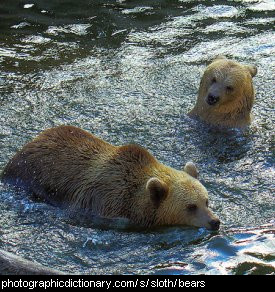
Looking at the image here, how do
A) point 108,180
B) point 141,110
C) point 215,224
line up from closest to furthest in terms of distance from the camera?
point 215,224 → point 108,180 → point 141,110

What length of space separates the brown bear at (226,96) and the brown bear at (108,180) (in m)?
3.08

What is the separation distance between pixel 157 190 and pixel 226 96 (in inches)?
152

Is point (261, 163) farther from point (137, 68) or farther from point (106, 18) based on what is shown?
point (106, 18)

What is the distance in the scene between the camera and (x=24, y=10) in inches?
671

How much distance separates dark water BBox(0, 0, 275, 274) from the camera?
8578 millimetres

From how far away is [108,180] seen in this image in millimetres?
9266

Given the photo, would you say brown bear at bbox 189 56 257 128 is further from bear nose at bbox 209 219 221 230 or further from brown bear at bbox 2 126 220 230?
bear nose at bbox 209 219 221 230

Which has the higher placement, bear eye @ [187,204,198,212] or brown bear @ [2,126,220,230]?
brown bear @ [2,126,220,230]

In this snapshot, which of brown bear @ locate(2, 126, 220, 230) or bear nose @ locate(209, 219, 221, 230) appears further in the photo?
brown bear @ locate(2, 126, 220, 230)

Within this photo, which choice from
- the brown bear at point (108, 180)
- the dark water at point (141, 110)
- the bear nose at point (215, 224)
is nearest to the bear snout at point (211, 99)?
the dark water at point (141, 110)

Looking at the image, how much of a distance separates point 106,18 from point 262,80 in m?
4.48

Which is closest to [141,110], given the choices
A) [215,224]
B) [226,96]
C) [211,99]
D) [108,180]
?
[211,99]

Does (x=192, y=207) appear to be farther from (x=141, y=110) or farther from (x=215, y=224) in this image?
(x=141, y=110)

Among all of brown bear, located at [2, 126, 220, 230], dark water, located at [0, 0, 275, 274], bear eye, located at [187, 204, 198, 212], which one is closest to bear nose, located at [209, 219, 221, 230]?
brown bear, located at [2, 126, 220, 230]
